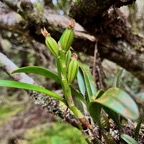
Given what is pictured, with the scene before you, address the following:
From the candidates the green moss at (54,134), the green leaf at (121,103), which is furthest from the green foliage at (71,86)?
the green moss at (54,134)

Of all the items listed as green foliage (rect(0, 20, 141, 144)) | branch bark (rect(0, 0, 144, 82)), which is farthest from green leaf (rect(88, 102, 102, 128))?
branch bark (rect(0, 0, 144, 82))

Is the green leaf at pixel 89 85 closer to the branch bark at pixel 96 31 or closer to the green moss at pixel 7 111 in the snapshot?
the branch bark at pixel 96 31

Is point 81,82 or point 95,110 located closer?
point 95,110

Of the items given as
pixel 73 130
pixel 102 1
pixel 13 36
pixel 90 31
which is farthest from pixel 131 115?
pixel 13 36

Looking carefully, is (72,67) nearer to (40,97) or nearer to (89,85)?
(89,85)

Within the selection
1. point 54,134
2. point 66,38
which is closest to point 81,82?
point 66,38

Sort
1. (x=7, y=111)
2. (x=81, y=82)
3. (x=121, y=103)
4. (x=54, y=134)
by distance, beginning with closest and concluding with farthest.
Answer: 1. (x=121, y=103)
2. (x=81, y=82)
3. (x=54, y=134)
4. (x=7, y=111)

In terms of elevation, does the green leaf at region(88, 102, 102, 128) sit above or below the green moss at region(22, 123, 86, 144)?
above

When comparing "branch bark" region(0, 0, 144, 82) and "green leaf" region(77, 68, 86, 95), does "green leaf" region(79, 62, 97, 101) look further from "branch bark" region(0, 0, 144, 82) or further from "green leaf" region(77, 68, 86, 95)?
"branch bark" region(0, 0, 144, 82)
